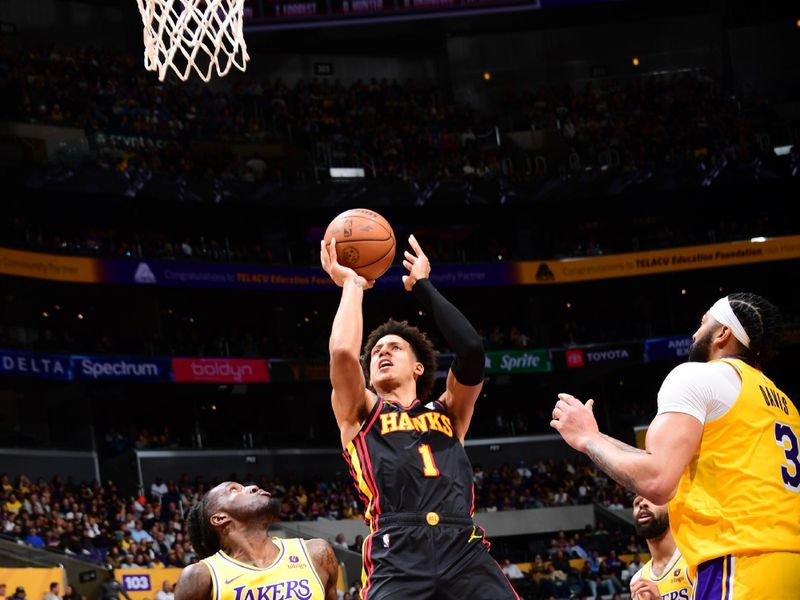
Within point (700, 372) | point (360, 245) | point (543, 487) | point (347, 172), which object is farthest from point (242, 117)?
point (700, 372)

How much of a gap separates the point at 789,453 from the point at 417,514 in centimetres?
146

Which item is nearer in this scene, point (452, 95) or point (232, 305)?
point (232, 305)

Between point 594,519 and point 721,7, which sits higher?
point 721,7

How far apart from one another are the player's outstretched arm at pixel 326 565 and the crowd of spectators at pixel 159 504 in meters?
14.6

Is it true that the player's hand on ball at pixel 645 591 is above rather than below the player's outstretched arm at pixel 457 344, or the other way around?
below

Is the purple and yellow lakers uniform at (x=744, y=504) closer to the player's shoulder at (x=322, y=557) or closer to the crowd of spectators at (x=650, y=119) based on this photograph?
the player's shoulder at (x=322, y=557)

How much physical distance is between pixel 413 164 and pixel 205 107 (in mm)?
6336

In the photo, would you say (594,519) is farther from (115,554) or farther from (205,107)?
(205,107)

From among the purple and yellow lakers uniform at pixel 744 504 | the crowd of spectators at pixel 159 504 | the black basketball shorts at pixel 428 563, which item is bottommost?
the crowd of spectators at pixel 159 504

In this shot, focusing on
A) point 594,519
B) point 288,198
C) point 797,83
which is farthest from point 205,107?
point 797,83

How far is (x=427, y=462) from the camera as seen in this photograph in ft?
15.6

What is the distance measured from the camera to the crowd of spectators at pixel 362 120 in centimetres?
3042

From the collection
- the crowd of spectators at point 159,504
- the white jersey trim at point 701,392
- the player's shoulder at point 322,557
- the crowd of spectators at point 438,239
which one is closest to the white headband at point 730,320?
the white jersey trim at point 701,392

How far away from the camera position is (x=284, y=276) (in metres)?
31.3
